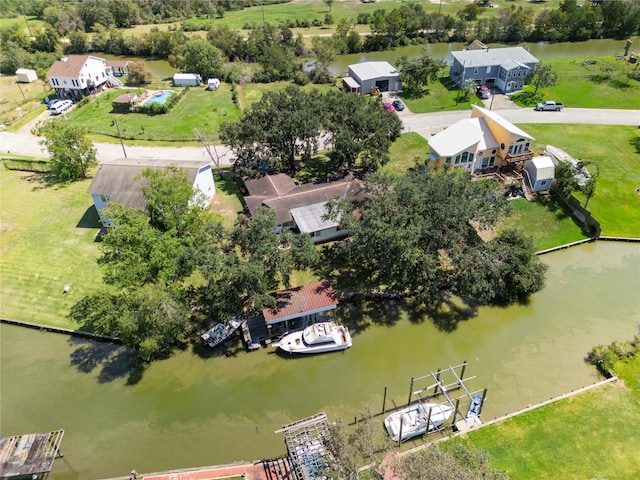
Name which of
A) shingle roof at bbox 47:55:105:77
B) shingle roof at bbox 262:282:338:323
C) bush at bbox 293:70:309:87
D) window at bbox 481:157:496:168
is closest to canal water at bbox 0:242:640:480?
shingle roof at bbox 262:282:338:323

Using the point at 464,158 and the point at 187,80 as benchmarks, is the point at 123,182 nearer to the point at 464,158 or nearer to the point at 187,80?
the point at 464,158

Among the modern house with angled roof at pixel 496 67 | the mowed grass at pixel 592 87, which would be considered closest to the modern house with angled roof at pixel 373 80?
the modern house with angled roof at pixel 496 67

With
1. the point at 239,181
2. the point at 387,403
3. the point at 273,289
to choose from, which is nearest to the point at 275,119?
the point at 239,181

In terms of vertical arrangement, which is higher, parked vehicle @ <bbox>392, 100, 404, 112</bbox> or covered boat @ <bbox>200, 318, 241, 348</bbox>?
parked vehicle @ <bbox>392, 100, 404, 112</bbox>

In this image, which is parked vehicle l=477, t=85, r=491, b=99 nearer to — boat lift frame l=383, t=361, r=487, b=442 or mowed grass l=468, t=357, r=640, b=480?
mowed grass l=468, t=357, r=640, b=480

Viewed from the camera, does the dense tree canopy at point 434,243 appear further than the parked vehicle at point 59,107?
No

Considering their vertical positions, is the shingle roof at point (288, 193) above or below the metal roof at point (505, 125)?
below

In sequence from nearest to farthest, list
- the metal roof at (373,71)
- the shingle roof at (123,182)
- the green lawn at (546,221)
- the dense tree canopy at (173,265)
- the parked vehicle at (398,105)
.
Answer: the dense tree canopy at (173,265) < the shingle roof at (123,182) < the green lawn at (546,221) < the parked vehicle at (398,105) < the metal roof at (373,71)

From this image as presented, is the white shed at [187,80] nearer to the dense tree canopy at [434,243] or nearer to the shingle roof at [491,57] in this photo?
the shingle roof at [491,57]

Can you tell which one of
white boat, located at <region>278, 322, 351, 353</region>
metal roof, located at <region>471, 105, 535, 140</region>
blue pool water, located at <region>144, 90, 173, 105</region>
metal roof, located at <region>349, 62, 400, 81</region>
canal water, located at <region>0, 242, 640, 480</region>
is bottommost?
canal water, located at <region>0, 242, 640, 480</region>

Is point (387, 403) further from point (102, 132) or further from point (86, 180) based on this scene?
point (102, 132)
